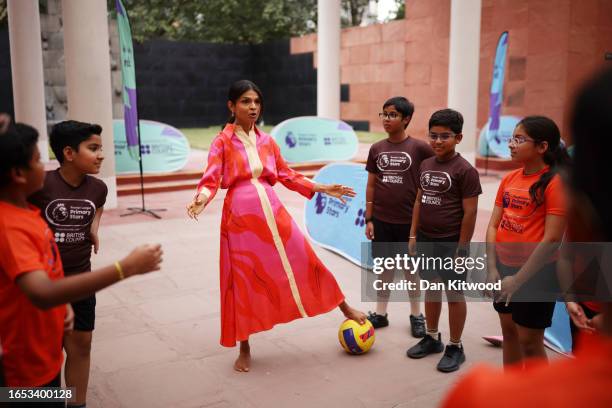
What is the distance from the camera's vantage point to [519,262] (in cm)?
291

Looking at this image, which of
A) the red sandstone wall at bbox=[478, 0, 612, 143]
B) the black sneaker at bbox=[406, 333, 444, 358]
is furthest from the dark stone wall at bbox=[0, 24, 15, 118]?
the black sneaker at bbox=[406, 333, 444, 358]

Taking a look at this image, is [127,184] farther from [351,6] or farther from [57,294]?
[351,6]

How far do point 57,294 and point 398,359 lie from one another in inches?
100

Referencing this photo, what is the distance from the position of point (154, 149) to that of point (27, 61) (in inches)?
146

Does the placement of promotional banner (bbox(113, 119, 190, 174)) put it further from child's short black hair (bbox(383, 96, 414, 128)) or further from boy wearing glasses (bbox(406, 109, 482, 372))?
boy wearing glasses (bbox(406, 109, 482, 372))

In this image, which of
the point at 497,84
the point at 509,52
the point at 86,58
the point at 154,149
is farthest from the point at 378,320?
the point at 509,52

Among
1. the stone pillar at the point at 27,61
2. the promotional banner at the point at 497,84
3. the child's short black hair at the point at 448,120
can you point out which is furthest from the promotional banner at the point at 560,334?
the stone pillar at the point at 27,61

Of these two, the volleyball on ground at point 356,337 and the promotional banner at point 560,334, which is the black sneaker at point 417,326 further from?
the promotional banner at point 560,334

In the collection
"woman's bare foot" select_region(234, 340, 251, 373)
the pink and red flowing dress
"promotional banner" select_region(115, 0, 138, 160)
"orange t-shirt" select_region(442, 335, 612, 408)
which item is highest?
"promotional banner" select_region(115, 0, 138, 160)

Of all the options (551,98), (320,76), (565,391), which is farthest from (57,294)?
(551,98)

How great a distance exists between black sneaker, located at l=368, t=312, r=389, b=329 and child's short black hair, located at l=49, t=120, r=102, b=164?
2.49 meters

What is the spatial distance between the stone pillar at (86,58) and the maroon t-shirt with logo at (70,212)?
623 centimetres

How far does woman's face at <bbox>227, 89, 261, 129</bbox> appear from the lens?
146 inches

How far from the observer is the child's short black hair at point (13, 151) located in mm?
1768
